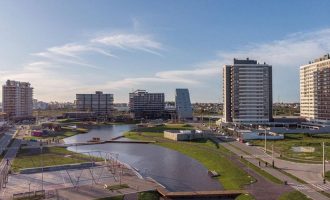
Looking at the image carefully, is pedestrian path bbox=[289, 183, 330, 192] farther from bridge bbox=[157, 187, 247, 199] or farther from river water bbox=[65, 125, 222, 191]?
river water bbox=[65, 125, 222, 191]

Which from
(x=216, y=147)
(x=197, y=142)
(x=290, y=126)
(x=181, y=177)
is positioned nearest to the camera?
(x=181, y=177)

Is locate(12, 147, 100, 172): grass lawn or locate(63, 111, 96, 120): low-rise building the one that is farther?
locate(63, 111, 96, 120): low-rise building

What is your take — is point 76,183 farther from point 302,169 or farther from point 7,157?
point 302,169

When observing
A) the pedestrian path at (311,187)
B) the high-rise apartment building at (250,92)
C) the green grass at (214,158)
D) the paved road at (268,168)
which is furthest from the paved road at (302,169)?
the high-rise apartment building at (250,92)

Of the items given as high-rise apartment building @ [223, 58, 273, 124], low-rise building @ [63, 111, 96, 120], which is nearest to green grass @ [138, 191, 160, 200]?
high-rise apartment building @ [223, 58, 273, 124]

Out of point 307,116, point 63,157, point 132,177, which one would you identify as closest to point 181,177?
point 132,177

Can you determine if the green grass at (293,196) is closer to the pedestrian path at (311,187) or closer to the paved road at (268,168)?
the paved road at (268,168)

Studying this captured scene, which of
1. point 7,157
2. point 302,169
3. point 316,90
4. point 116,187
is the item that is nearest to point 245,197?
point 116,187

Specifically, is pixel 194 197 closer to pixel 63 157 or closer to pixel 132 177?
pixel 132 177
